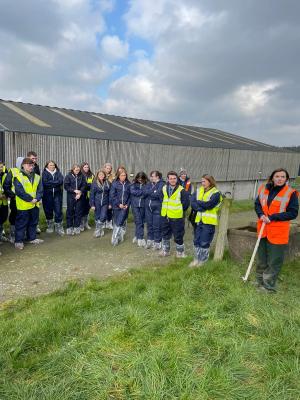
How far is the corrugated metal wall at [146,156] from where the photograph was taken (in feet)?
36.6

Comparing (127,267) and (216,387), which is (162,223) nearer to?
(127,267)

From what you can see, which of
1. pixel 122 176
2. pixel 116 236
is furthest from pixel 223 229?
pixel 122 176

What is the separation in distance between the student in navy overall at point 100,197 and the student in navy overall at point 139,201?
85 cm

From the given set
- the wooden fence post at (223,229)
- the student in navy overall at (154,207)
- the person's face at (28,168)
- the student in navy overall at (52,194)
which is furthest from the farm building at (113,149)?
the wooden fence post at (223,229)

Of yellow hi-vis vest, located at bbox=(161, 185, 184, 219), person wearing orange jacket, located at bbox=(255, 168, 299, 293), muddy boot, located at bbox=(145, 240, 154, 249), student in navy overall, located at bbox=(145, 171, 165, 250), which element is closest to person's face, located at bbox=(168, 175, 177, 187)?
yellow hi-vis vest, located at bbox=(161, 185, 184, 219)

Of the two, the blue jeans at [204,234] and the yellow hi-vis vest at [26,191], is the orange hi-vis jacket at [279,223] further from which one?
the yellow hi-vis vest at [26,191]

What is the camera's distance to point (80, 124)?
14.7 metres

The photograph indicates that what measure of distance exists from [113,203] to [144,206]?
0.78 meters

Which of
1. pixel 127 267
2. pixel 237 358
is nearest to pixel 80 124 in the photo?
pixel 127 267

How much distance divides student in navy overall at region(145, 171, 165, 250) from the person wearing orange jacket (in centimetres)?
264

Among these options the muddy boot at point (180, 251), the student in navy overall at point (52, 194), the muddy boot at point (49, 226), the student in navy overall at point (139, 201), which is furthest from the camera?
the muddy boot at point (49, 226)

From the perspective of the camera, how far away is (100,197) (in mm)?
8367

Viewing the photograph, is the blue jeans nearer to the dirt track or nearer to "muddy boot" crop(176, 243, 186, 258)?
"muddy boot" crop(176, 243, 186, 258)

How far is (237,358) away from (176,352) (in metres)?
0.59
